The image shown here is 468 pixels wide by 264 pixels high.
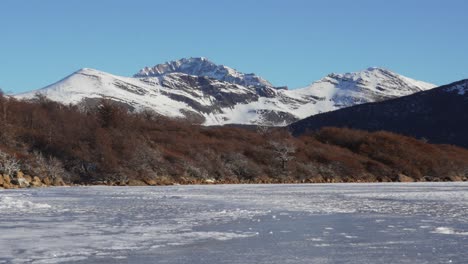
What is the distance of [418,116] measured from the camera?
16862cm

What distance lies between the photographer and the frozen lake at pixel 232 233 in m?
10.2

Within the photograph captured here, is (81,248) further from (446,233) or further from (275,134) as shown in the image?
(275,134)

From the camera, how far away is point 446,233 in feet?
43.2

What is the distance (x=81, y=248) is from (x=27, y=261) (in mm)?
1544

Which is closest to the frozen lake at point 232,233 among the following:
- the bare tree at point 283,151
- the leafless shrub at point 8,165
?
the leafless shrub at point 8,165

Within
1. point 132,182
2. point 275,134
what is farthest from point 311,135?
point 132,182

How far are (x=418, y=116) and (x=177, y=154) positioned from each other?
13054 centimetres

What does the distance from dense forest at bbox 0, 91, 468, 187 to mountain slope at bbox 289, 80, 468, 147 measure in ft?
264

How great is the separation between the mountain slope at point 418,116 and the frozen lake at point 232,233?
128 metres

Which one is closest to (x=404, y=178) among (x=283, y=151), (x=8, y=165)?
(x=283, y=151)

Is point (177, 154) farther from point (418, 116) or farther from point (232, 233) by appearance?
point (418, 116)

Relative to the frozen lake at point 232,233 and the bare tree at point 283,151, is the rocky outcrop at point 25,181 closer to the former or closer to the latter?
the frozen lake at point 232,233

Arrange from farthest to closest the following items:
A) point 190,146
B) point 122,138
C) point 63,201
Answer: point 190,146, point 122,138, point 63,201

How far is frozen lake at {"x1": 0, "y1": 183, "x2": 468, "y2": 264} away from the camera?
1025 cm
